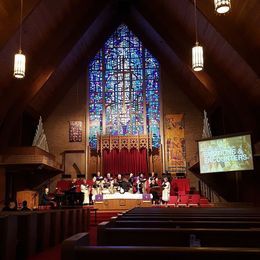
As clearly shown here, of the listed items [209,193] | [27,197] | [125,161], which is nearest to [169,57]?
[125,161]

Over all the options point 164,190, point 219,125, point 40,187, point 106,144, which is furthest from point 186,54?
point 40,187

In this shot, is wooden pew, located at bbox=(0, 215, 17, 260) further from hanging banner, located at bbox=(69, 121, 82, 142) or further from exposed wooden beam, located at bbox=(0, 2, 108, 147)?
hanging banner, located at bbox=(69, 121, 82, 142)

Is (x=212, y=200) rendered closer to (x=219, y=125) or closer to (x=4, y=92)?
(x=219, y=125)

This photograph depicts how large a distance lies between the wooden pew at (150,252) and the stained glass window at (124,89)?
15247mm

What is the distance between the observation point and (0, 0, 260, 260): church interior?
14.4ft

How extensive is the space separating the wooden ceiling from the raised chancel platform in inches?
162

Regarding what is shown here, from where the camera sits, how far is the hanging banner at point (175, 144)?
16475 millimetres

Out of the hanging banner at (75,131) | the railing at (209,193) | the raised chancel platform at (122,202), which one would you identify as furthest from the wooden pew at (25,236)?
the hanging banner at (75,131)

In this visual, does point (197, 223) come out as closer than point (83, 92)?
Yes

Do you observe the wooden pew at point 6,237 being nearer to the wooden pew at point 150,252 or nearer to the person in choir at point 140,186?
the wooden pew at point 150,252

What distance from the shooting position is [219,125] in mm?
15133

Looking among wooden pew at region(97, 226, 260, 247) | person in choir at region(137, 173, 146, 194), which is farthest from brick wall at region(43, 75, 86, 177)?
wooden pew at region(97, 226, 260, 247)

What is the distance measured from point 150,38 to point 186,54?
487cm

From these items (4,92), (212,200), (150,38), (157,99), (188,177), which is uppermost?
(150,38)
